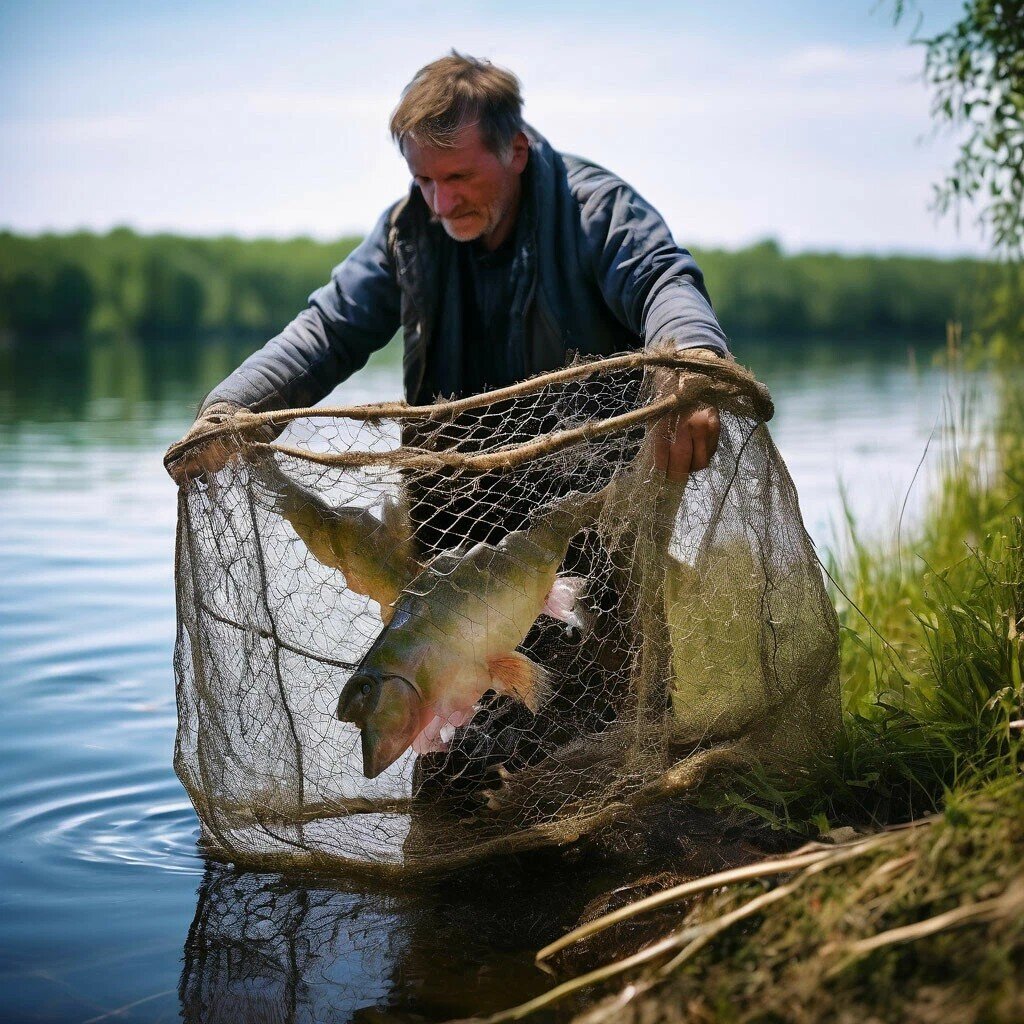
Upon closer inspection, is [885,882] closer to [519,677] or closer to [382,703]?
[519,677]

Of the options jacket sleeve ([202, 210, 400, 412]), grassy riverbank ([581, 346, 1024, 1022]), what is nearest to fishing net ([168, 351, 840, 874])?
grassy riverbank ([581, 346, 1024, 1022])

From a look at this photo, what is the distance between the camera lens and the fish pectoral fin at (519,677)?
316 centimetres

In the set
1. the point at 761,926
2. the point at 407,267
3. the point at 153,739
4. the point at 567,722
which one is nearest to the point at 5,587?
the point at 153,739

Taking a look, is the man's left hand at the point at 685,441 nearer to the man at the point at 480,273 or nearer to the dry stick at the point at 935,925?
the man at the point at 480,273

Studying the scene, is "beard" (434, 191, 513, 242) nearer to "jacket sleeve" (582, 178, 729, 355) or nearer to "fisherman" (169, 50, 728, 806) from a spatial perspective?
"fisherman" (169, 50, 728, 806)

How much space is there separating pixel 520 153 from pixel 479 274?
422 millimetres

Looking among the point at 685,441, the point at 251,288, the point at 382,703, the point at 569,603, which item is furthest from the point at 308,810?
the point at 251,288

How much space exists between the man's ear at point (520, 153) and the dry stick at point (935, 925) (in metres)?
2.66

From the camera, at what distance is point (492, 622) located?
3111 millimetres

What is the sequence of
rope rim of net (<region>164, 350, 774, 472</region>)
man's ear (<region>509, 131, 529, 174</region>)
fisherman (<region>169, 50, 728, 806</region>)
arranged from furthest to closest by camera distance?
1. man's ear (<region>509, 131, 529, 174</region>)
2. fisherman (<region>169, 50, 728, 806</region>)
3. rope rim of net (<region>164, 350, 774, 472</region>)

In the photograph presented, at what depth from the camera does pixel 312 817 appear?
3523 mm

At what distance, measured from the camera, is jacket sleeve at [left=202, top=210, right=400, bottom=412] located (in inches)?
156

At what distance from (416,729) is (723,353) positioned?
1.30m

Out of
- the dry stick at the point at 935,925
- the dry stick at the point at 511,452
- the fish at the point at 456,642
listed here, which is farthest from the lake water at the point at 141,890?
the dry stick at the point at 511,452
